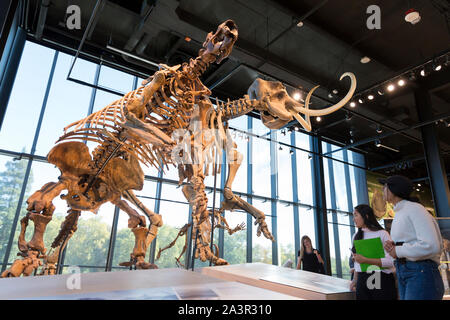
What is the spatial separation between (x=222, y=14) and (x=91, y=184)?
15.7 ft

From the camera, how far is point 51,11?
6586 millimetres

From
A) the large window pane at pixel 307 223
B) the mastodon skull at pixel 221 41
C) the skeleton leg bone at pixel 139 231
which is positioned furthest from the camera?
the large window pane at pixel 307 223

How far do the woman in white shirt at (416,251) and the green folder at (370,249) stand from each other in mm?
204

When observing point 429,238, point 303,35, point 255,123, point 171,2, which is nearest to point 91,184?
point 429,238

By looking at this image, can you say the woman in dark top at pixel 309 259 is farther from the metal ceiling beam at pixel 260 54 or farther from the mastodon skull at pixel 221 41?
the metal ceiling beam at pixel 260 54

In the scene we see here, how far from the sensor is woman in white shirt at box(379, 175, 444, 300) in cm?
160

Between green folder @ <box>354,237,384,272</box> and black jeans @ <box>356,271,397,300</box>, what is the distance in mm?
65

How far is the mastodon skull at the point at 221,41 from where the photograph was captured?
286 centimetres

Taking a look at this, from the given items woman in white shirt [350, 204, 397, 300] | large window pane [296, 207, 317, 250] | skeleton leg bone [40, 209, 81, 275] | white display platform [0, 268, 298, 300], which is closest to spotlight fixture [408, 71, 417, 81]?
woman in white shirt [350, 204, 397, 300]

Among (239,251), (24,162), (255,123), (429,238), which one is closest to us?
(429,238)

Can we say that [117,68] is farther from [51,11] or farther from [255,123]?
[255,123]

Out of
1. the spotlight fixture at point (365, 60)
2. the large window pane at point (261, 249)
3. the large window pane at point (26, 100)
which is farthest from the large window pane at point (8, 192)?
the spotlight fixture at point (365, 60)

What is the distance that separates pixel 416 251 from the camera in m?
1.62

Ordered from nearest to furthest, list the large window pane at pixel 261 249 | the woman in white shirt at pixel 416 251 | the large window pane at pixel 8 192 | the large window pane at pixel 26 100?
1. the woman in white shirt at pixel 416 251
2. the large window pane at pixel 8 192
3. the large window pane at pixel 26 100
4. the large window pane at pixel 261 249
